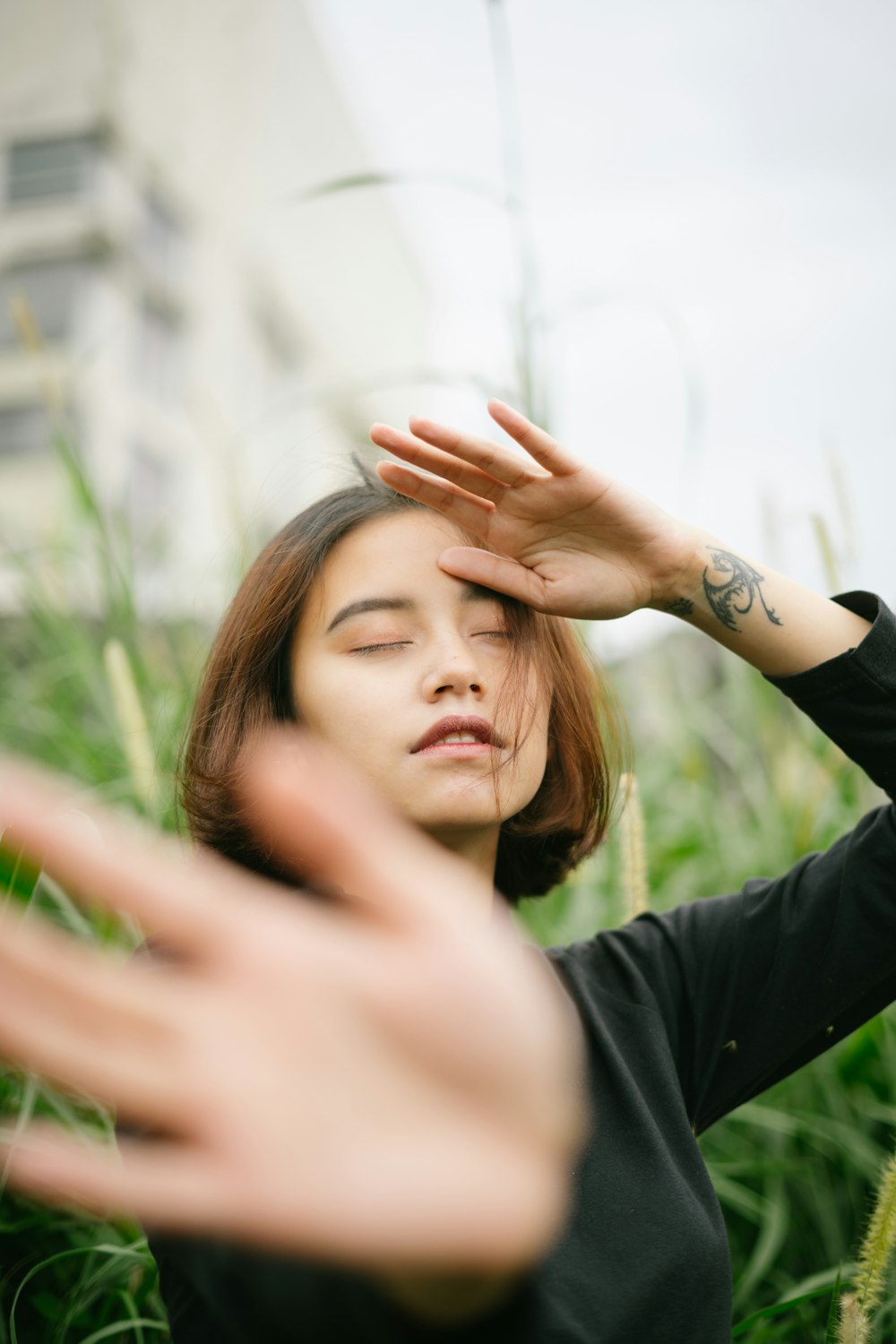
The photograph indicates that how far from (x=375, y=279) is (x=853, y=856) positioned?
49.3 ft

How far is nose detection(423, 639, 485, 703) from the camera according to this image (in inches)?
40.2

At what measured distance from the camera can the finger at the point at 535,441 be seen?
3.26ft

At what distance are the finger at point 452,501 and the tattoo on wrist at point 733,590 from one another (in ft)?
0.99

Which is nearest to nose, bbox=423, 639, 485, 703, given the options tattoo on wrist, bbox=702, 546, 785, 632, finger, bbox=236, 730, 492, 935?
tattoo on wrist, bbox=702, 546, 785, 632

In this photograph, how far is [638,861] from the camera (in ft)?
4.08

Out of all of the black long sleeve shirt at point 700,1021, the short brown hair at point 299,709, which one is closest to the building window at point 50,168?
the short brown hair at point 299,709

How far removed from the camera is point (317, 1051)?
1.19 ft

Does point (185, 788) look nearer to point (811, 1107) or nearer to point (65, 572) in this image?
point (65, 572)

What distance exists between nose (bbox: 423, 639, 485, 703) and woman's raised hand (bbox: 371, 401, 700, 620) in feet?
0.42

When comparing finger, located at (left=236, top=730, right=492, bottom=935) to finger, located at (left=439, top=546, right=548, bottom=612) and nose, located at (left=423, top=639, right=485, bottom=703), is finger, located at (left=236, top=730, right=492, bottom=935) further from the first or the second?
finger, located at (left=439, top=546, right=548, bottom=612)

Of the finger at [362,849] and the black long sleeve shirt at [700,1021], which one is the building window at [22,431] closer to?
the black long sleeve shirt at [700,1021]

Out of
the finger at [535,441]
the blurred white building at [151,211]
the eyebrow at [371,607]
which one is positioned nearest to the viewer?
the finger at [535,441]

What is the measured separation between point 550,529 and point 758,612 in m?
0.29

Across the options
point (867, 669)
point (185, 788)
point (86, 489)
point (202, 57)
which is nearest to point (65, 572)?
point (86, 489)
